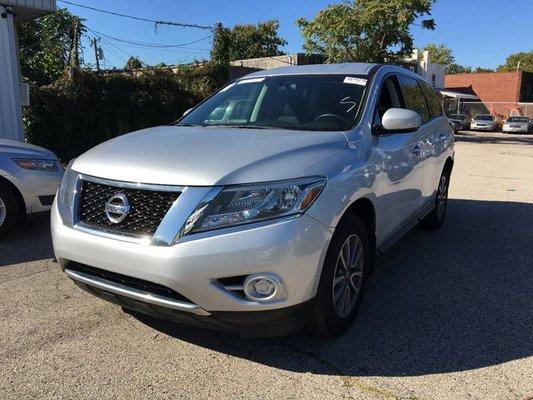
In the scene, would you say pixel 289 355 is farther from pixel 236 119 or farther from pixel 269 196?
pixel 236 119

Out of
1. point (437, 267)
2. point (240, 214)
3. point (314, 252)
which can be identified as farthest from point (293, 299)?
point (437, 267)

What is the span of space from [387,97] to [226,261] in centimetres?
239

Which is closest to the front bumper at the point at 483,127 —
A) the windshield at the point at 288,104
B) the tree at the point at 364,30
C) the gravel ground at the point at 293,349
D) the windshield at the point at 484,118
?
the windshield at the point at 484,118

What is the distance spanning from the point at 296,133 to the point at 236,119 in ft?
2.64

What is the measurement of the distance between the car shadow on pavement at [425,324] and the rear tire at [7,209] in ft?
9.15

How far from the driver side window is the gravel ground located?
1455 mm

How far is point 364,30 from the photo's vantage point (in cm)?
2556

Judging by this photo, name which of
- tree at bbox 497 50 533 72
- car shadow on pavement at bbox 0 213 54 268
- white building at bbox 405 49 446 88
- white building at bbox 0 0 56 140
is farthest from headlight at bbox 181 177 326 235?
tree at bbox 497 50 533 72

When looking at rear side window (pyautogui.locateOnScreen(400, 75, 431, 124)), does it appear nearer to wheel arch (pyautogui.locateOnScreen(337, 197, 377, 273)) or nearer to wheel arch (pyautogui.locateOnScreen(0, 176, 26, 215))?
wheel arch (pyautogui.locateOnScreen(337, 197, 377, 273))

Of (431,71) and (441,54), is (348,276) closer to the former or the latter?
(431,71)

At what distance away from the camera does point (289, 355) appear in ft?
10.3

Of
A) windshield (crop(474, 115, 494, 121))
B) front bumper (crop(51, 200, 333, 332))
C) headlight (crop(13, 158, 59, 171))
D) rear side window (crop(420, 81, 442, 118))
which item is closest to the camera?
front bumper (crop(51, 200, 333, 332))

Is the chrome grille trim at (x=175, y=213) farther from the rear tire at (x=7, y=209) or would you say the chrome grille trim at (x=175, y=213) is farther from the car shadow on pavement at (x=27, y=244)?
the rear tire at (x=7, y=209)

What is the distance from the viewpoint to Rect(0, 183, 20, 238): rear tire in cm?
543
